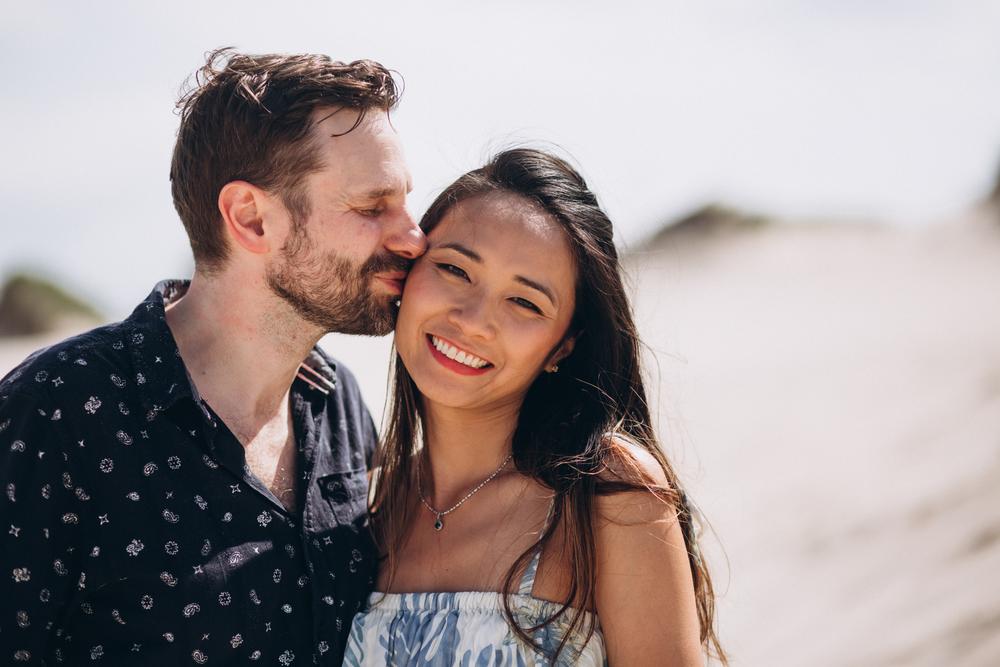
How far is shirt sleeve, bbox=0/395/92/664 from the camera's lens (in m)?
2.48

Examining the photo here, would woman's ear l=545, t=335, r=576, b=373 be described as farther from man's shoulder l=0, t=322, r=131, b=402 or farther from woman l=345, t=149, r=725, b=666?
man's shoulder l=0, t=322, r=131, b=402

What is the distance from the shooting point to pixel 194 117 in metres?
3.28

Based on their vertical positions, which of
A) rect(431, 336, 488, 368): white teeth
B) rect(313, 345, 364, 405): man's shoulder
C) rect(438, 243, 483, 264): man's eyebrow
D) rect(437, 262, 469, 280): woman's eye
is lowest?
rect(313, 345, 364, 405): man's shoulder

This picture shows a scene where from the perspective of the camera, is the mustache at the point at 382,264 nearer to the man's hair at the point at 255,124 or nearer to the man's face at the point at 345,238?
the man's face at the point at 345,238

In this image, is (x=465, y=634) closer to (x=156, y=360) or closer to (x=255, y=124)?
(x=156, y=360)

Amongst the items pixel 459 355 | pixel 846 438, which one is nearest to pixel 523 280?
pixel 459 355

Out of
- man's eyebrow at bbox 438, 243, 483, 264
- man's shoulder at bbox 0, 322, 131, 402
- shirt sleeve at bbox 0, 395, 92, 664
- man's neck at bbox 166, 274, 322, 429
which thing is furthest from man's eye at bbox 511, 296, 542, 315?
shirt sleeve at bbox 0, 395, 92, 664

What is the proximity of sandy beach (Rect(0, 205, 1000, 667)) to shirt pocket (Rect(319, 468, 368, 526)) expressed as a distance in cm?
104

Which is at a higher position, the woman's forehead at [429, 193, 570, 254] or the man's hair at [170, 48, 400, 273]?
the man's hair at [170, 48, 400, 273]

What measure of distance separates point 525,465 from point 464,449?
0.25 m

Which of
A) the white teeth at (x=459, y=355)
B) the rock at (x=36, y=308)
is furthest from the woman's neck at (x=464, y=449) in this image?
the rock at (x=36, y=308)

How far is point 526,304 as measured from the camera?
3100 millimetres

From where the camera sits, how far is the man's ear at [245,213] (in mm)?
3195

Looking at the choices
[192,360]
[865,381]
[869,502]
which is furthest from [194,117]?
[865,381]
